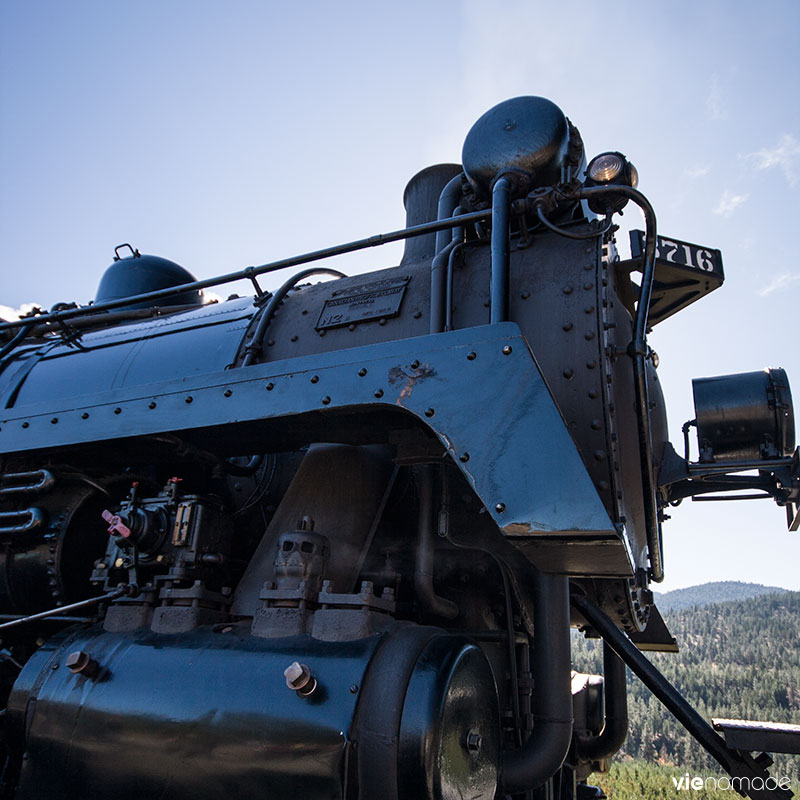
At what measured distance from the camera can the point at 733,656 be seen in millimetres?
42625

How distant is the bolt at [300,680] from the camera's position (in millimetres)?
1825

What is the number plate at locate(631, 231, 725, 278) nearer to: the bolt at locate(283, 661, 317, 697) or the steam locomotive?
the steam locomotive

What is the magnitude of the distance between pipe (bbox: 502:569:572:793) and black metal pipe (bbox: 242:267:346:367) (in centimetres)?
170

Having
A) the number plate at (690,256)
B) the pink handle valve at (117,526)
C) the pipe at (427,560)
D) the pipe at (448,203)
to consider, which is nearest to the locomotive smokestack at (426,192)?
the pipe at (448,203)

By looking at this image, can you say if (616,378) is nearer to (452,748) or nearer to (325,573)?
(325,573)

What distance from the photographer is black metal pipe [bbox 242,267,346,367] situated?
322 cm

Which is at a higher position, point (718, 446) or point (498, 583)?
point (718, 446)

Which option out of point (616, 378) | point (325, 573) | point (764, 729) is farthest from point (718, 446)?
point (325, 573)

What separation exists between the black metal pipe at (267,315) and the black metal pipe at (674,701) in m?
1.92

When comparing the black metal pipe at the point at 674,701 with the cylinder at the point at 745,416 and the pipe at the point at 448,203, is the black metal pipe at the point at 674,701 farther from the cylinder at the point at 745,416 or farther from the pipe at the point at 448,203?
the pipe at the point at 448,203

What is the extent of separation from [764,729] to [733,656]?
47.3 metres

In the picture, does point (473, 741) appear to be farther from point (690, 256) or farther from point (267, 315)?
point (690, 256)

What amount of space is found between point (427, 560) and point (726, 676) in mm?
35562

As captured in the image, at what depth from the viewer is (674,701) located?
9.73 ft
